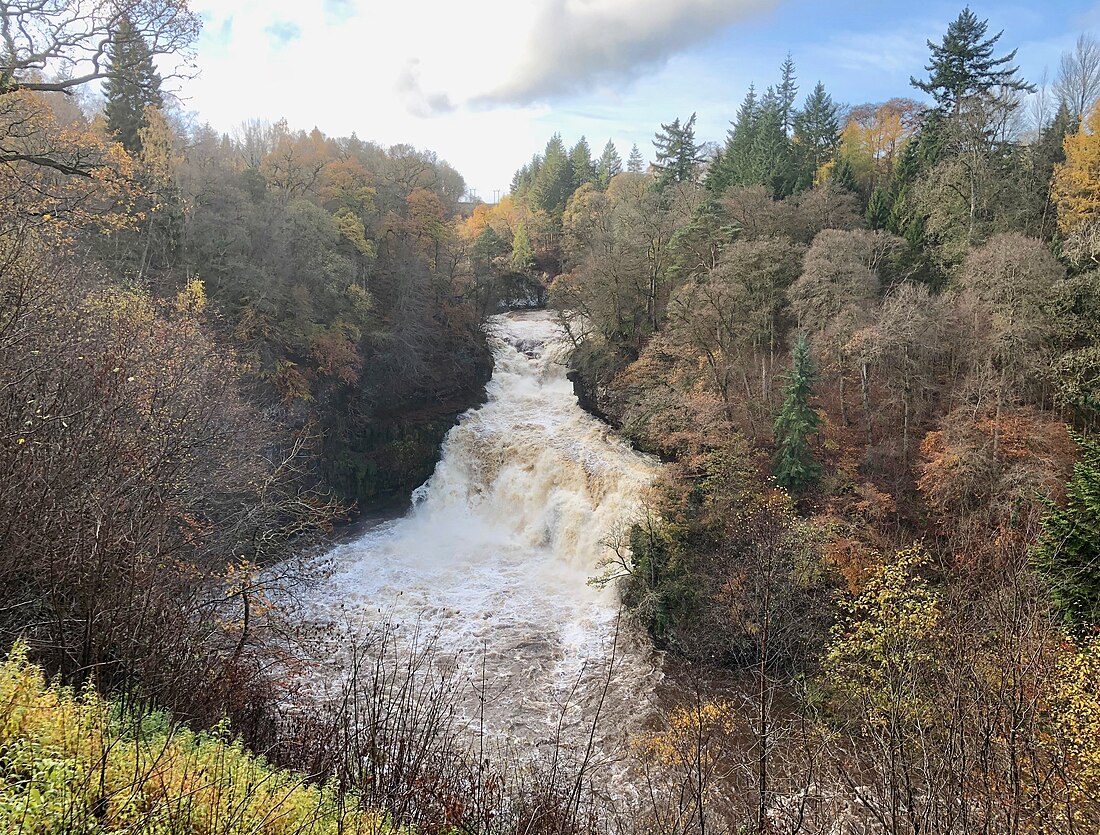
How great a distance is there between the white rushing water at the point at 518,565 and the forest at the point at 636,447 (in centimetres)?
124

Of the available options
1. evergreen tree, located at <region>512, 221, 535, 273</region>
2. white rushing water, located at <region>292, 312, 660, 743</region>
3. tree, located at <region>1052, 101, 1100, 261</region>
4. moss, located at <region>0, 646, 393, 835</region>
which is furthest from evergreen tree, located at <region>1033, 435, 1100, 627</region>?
evergreen tree, located at <region>512, 221, 535, 273</region>

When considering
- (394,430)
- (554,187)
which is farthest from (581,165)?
(394,430)

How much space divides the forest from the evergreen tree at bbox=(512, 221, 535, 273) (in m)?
9.87

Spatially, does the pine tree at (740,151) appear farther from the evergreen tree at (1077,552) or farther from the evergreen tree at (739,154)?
the evergreen tree at (1077,552)

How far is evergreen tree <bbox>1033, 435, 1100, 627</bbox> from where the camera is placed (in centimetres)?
1015

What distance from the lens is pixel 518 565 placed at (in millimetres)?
20953

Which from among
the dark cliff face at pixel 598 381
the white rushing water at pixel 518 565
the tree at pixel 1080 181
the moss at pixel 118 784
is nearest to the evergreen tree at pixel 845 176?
the tree at pixel 1080 181

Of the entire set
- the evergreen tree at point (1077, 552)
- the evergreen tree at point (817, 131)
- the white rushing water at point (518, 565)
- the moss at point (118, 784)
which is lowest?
the white rushing water at point (518, 565)

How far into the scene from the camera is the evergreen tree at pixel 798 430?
1714cm

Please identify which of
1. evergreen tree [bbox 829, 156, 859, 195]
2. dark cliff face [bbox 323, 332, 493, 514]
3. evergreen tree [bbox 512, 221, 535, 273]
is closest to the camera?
dark cliff face [bbox 323, 332, 493, 514]

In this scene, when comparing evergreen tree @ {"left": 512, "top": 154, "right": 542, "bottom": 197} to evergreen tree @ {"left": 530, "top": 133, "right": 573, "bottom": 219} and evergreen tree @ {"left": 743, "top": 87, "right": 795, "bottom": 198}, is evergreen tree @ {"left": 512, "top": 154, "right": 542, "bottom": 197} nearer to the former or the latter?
evergreen tree @ {"left": 530, "top": 133, "right": 573, "bottom": 219}

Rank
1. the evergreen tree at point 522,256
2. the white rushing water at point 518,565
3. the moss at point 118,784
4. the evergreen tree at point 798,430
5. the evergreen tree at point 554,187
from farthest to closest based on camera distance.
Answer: the evergreen tree at point 554,187, the evergreen tree at point 522,256, the evergreen tree at point 798,430, the white rushing water at point 518,565, the moss at point 118,784

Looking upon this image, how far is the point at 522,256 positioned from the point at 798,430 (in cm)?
3288

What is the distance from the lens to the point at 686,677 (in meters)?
14.8
